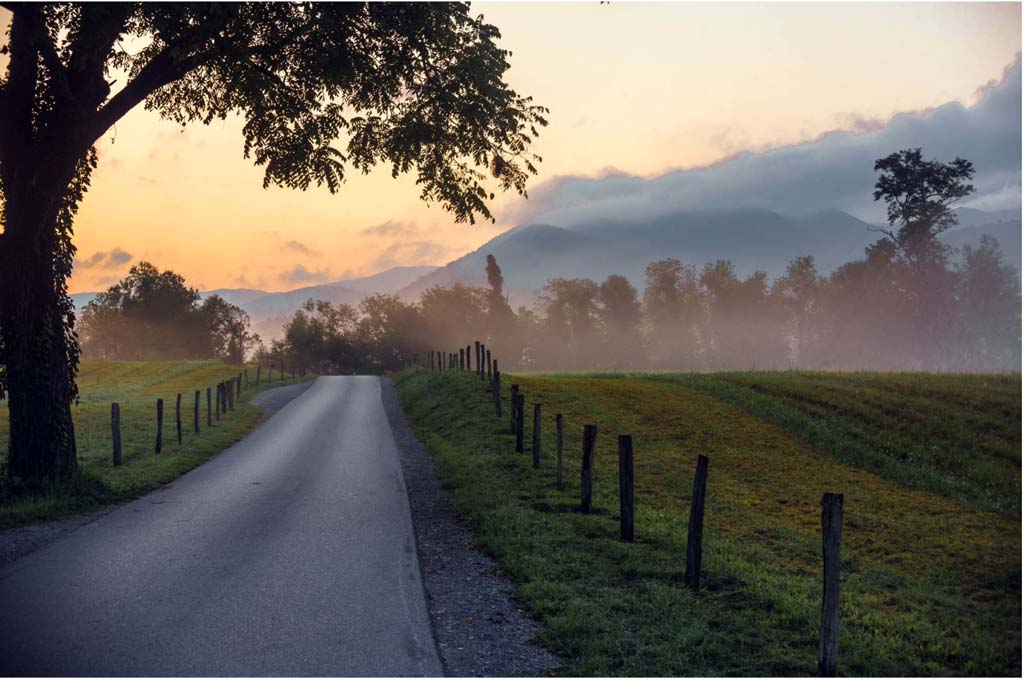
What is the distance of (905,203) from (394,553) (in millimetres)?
82193

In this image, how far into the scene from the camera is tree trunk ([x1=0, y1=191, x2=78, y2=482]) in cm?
1536

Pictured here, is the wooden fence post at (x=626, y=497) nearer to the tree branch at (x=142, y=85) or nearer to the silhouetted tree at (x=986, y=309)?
the tree branch at (x=142, y=85)

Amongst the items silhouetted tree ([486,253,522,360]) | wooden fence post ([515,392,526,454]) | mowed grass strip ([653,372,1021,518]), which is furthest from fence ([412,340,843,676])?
silhouetted tree ([486,253,522,360])

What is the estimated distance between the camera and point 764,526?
1527 centimetres

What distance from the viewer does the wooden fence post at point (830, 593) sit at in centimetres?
731

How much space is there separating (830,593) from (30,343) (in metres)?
16.3

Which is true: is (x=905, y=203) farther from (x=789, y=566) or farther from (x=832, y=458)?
(x=789, y=566)

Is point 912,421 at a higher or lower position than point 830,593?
lower

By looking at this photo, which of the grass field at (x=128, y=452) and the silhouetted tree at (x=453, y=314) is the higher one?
the silhouetted tree at (x=453, y=314)

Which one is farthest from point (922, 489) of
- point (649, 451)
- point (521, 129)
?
point (521, 129)

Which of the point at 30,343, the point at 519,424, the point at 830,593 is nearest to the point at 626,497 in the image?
the point at 830,593

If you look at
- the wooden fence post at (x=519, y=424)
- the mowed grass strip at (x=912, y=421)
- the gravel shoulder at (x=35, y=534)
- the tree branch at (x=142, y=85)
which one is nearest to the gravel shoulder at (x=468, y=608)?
the wooden fence post at (x=519, y=424)

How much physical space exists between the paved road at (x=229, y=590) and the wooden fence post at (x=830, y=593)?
4051 mm

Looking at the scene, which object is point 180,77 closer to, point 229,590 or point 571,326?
point 229,590
